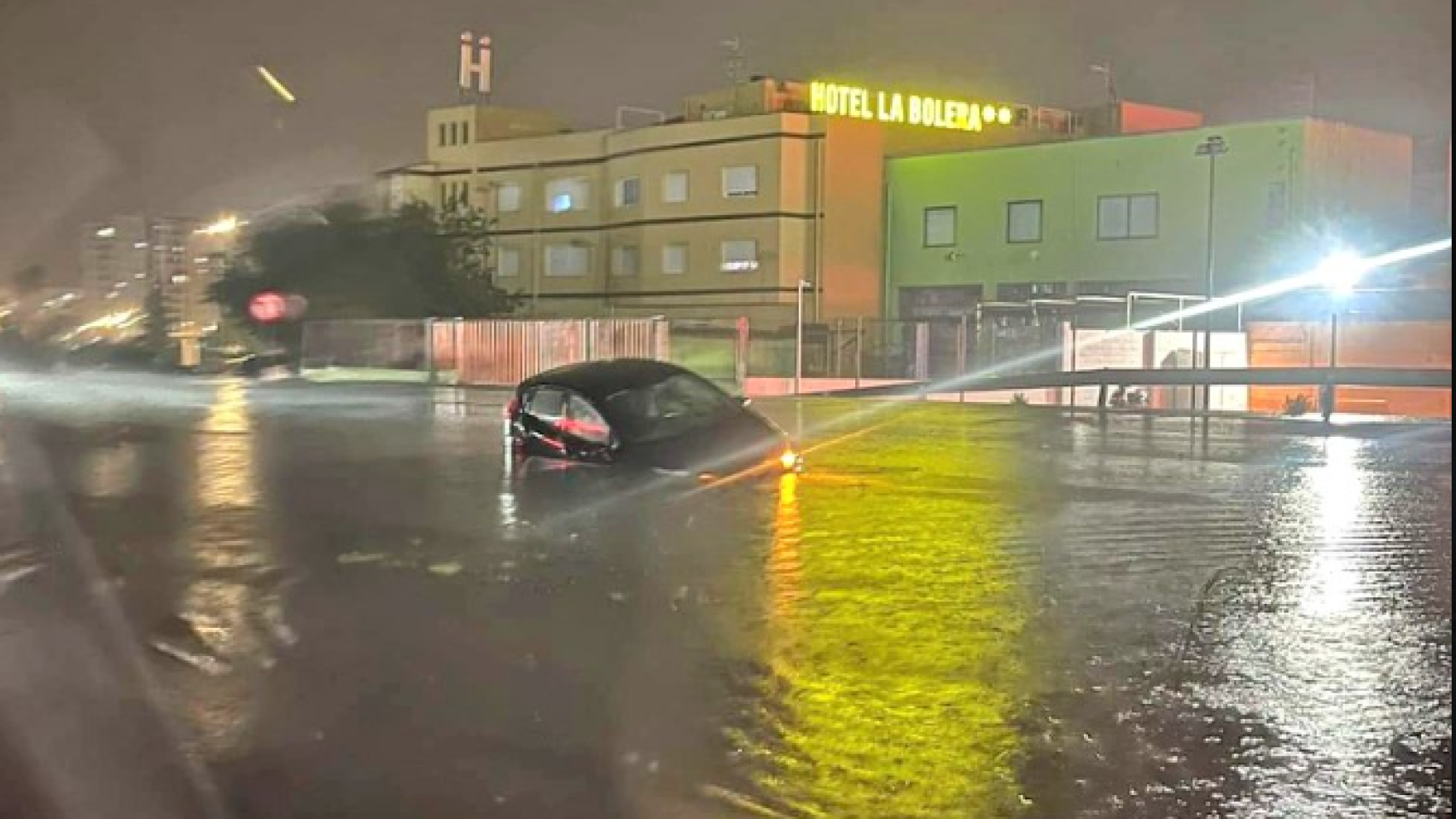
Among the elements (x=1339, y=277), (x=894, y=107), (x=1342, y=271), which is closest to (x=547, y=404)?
(x=1339, y=277)

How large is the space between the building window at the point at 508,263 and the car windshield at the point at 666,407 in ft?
165

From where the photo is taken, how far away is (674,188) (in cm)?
5828

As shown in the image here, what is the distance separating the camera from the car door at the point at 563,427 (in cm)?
1598

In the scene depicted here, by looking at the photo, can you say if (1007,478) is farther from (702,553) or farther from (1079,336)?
(1079,336)

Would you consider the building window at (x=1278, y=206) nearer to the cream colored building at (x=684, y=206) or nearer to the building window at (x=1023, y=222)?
the building window at (x=1023, y=222)

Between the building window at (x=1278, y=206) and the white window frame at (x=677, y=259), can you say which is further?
the white window frame at (x=677, y=259)

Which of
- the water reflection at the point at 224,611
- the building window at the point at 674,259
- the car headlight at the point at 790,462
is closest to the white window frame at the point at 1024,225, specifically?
the building window at the point at 674,259

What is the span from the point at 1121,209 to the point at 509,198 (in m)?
26.8

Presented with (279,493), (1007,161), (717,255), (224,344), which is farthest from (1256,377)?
(224,344)

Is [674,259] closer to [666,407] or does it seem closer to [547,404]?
[547,404]

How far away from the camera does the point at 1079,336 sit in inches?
1213

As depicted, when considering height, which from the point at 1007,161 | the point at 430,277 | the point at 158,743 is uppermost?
the point at 1007,161

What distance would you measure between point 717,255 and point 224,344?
17.0 meters

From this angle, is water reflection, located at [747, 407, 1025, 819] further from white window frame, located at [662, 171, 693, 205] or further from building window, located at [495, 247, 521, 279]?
building window, located at [495, 247, 521, 279]
